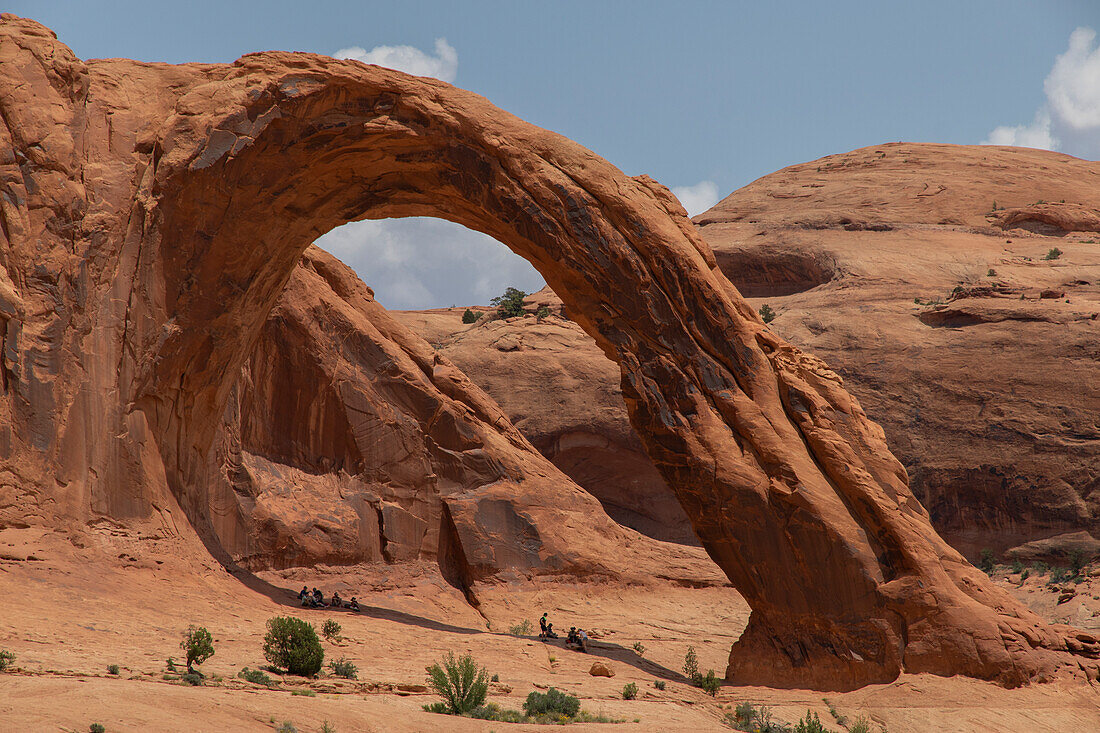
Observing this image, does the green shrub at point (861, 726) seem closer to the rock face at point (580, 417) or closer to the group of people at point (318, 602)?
the group of people at point (318, 602)

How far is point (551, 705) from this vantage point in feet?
31.8

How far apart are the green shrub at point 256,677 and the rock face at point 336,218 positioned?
490 cm

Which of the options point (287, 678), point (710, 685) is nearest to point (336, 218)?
point (287, 678)

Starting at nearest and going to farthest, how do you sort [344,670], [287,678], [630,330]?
1. [287,678]
2. [344,670]
3. [630,330]

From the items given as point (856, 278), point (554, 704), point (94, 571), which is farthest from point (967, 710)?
point (856, 278)

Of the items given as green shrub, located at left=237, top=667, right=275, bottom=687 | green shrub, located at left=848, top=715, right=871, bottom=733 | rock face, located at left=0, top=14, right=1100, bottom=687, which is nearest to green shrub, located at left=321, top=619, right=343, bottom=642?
green shrub, located at left=237, top=667, right=275, bottom=687

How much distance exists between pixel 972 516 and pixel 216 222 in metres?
20.5

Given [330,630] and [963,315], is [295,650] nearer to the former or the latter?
[330,630]

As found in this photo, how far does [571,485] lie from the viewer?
2303 centimetres

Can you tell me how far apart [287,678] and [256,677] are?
54cm

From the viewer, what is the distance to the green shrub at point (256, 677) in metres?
9.32

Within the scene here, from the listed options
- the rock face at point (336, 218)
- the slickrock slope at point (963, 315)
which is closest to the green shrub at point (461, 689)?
the rock face at point (336, 218)

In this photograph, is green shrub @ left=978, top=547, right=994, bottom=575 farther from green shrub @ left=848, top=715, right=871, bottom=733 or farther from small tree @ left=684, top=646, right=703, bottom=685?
green shrub @ left=848, top=715, right=871, bottom=733

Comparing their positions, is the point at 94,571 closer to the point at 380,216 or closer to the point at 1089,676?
the point at 380,216
